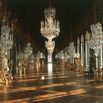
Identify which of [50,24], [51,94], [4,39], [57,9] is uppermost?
[57,9]

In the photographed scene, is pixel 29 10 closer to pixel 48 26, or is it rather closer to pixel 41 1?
pixel 41 1

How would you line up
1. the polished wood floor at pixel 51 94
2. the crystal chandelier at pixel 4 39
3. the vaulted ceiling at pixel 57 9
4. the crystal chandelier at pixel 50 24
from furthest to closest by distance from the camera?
the vaulted ceiling at pixel 57 9 < the crystal chandelier at pixel 50 24 < the crystal chandelier at pixel 4 39 < the polished wood floor at pixel 51 94

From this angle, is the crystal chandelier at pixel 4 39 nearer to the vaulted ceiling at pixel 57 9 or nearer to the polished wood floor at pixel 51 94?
the polished wood floor at pixel 51 94

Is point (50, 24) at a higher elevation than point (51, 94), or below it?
higher

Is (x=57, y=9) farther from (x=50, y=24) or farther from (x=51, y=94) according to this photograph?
(x=51, y=94)

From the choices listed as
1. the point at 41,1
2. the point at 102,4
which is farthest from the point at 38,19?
the point at 102,4

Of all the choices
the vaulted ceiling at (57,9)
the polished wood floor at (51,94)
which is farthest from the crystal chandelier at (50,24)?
the polished wood floor at (51,94)

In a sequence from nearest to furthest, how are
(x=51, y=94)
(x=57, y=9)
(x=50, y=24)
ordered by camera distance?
1. (x=51, y=94)
2. (x=50, y=24)
3. (x=57, y=9)

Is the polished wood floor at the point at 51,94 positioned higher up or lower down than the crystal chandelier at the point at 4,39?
lower down

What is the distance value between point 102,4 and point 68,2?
12.0ft

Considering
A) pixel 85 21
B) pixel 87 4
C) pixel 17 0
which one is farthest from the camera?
pixel 85 21

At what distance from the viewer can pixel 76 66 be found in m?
35.5

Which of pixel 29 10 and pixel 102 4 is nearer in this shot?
pixel 102 4

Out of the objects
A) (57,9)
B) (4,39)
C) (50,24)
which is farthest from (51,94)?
(57,9)
